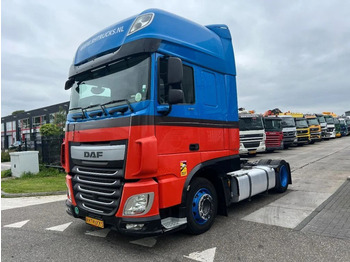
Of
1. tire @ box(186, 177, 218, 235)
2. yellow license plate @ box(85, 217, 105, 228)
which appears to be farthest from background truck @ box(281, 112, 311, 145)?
yellow license plate @ box(85, 217, 105, 228)

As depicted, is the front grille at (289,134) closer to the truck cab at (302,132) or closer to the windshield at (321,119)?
the truck cab at (302,132)

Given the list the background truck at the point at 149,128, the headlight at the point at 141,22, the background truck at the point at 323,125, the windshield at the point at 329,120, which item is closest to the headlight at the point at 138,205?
the background truck at the point at 149,128

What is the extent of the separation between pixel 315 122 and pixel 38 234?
28.1 meters

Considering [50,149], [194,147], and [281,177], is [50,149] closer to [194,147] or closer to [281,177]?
[281,177]

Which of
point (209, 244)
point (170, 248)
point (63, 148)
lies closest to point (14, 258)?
point (63, 148)

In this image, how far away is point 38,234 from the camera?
4.94m

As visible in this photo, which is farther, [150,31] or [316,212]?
[316,212]

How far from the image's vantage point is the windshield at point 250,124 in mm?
16219

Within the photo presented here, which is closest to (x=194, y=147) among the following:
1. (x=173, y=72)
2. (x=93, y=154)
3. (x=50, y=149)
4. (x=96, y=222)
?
(x=173, y=72)

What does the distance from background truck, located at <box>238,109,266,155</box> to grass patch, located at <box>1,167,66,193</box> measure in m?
9.80

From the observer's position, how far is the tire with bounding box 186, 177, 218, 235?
434 centimetres

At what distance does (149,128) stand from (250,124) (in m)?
13.5

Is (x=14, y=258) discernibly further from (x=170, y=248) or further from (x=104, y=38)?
(x=104, y=38)

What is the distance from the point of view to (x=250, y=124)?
53.6 feet
